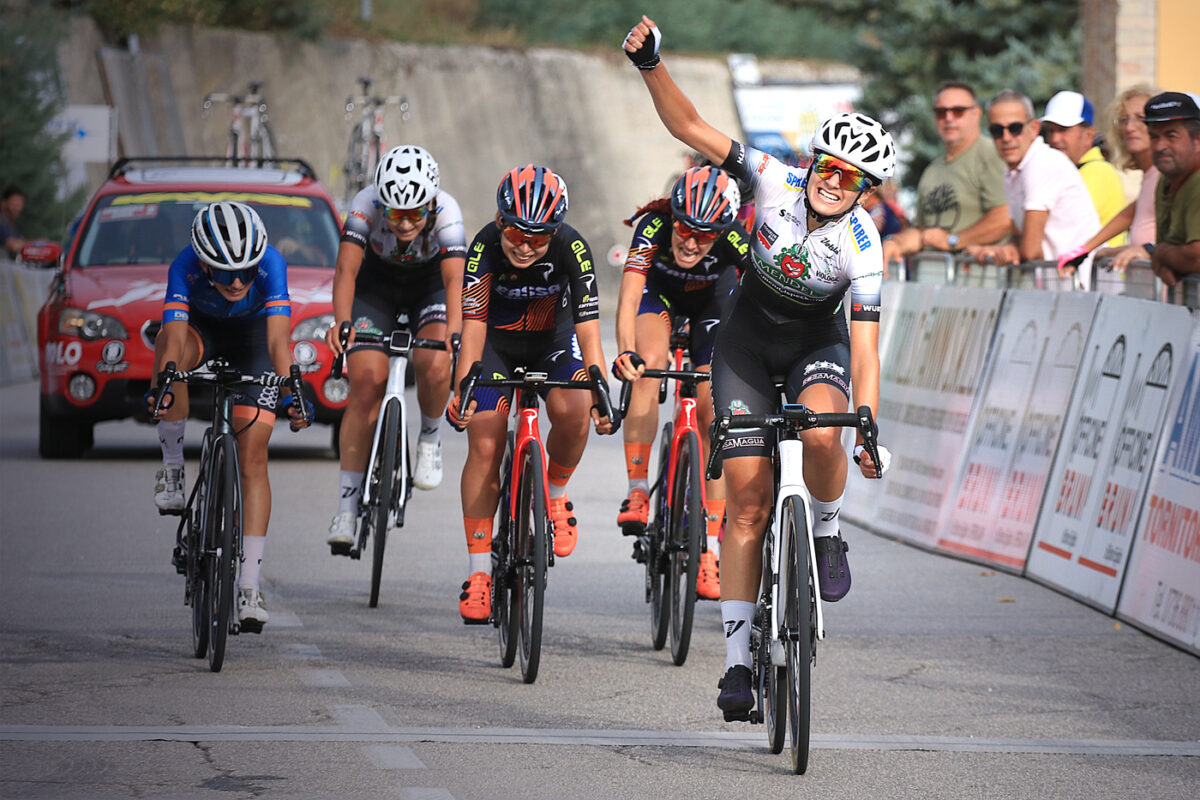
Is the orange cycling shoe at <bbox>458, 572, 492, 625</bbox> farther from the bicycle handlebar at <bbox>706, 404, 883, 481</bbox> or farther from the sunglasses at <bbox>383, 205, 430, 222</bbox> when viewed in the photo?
the sunglasses at <bbox>383, 205, 430, 222</bbox>

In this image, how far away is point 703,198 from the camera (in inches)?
344

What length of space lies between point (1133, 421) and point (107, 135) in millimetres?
25819

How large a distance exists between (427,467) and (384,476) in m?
0.43

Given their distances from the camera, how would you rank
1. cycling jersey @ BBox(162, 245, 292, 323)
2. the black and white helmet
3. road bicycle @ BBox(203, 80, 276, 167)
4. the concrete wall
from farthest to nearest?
the concrete wall → road bicycle @ BBox(203, 80, 276, 167) → cycling jersey @ BBox(162, 245, 292, 323) → the black and white helmet

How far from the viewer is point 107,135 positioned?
107ft

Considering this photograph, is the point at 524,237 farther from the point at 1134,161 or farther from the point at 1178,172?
the point at 1134,161

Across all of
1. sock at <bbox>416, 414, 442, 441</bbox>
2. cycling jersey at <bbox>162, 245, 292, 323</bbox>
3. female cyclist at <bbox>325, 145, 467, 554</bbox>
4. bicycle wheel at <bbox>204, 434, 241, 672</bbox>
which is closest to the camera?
bicycle wheel at <bbox>204, 434, 241, 672</bbox>

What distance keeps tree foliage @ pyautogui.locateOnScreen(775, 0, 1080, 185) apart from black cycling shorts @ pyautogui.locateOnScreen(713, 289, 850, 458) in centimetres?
2710

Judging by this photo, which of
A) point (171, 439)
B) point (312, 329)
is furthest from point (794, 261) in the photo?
point (312, 329)

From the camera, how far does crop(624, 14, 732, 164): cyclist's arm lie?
6.93 meters

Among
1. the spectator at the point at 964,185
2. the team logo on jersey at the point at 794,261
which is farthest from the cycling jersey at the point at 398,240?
the spectator at the point at 964,185

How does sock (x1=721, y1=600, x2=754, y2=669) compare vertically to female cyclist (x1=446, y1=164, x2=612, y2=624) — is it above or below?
below

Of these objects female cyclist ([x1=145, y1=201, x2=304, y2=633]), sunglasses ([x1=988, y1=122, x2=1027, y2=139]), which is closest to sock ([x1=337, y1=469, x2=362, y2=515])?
female cyclist ([x1=145, y1=201, x2=304, y2=633])

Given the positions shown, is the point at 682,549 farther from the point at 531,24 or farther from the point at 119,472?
the point at 531,24
